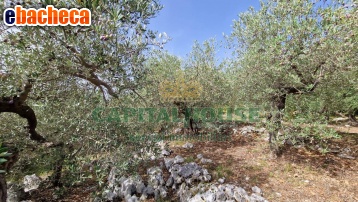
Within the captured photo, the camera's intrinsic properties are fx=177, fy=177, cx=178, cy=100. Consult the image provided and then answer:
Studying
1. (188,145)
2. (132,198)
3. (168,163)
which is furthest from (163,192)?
(188,145)

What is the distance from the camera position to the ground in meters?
6.37

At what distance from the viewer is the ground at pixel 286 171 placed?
637 centimetres

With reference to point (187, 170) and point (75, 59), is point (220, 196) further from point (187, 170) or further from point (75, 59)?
point (75, 59)

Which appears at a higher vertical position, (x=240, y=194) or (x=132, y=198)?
(x=240, y=194)

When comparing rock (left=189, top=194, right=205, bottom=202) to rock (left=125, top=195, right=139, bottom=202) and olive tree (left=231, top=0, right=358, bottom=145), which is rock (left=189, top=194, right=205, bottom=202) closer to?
rock (left=125, top=195, right=139, bottom=202)

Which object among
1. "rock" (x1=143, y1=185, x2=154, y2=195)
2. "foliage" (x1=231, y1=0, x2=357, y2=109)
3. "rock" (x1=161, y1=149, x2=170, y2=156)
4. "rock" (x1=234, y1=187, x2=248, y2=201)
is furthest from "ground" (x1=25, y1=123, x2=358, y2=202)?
"foliage" (x1=231, y1=0, x2=357, y2=109)

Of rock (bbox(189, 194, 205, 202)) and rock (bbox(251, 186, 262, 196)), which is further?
rock (bbox(251, 186, 262, 196))

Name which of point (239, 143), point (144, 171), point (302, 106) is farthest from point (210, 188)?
point (239, 143)

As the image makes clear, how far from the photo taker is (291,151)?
9.50 metres

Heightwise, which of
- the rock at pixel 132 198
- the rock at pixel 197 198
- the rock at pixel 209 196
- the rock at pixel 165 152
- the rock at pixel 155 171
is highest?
the rock at pixel 165 152

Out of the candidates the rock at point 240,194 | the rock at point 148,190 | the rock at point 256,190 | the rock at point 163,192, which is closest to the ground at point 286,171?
the rock at point 256,190

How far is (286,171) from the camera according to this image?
7742 mm

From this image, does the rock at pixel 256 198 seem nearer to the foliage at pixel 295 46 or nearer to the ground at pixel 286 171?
the ground at pixel 286 171

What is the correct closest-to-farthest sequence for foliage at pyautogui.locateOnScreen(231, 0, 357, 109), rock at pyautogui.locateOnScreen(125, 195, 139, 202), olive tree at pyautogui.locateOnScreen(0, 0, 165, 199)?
1. olive tree at pyautogui.locateOnScreen(0, 0, 165, 199)
2. foliage at pyautogui.locateOnScreen(231, 0, 357, 109)
3. rock at pyautogui.locateOnScreen(125, 195, 139, 202)
